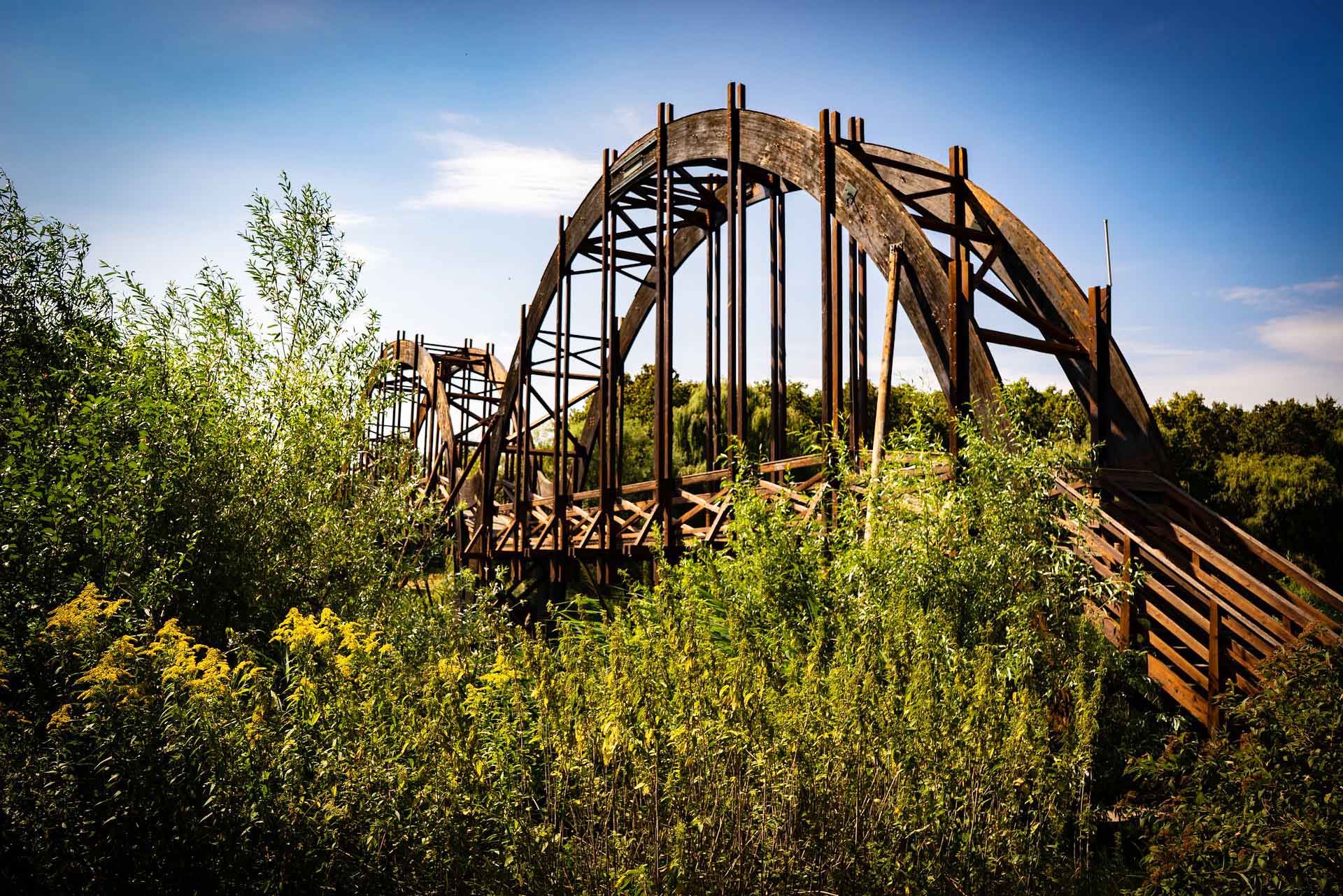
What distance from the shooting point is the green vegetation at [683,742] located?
283cm

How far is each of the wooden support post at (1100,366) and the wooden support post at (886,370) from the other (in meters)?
1.61

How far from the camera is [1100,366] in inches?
281

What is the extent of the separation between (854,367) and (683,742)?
583cm

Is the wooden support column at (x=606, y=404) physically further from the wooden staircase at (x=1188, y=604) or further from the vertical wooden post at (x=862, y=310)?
the wooden staircase at (x=1188, y=604)

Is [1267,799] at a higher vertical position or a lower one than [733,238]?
lower

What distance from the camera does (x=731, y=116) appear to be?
31.9ft

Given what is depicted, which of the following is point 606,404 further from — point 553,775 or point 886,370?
point 553,775

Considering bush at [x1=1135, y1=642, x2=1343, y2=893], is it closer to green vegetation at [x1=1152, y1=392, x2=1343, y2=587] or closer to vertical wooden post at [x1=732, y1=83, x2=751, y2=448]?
vertical wooden post at [x1=732, y1=83, x2=751, y2=448]

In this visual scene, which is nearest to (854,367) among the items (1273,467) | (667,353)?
(667,353)

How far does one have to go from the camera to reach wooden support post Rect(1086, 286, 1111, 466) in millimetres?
7125

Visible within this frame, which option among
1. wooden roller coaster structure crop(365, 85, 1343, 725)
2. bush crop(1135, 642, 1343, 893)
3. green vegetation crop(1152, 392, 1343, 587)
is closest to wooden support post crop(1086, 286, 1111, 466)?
wooden roller coaster structure crop(365, 85, 1343, 725)

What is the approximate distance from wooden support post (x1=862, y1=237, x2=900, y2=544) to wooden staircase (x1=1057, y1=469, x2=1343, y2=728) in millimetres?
1097

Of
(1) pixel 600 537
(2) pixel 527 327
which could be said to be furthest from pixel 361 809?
(2) pixel 527 327

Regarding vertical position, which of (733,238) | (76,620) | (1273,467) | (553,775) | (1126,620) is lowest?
(553,775)
